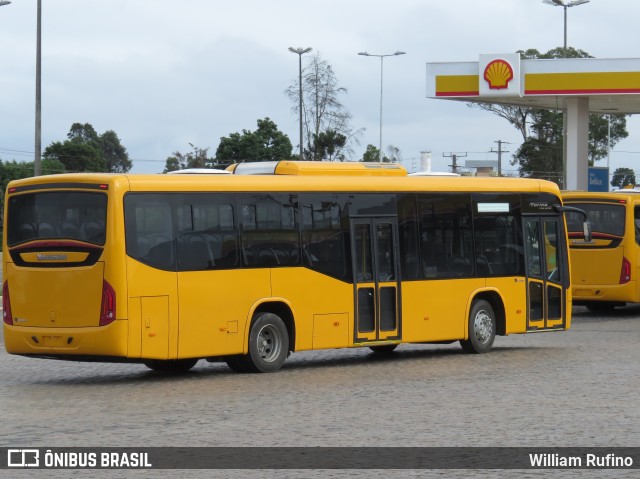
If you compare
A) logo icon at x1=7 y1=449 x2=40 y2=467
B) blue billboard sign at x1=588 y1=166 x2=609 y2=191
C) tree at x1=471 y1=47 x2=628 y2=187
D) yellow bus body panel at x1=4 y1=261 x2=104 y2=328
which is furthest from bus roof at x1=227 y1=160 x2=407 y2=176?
tree at x1=471 y1=47 x2=628 y2=187

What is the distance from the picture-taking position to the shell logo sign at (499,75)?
46.6 metres

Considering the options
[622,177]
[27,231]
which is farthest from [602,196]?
[622,177]

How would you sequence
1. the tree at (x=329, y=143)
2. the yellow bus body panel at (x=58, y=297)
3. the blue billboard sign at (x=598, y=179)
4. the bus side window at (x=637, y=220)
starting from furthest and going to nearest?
the tree at (x=329, y=143) < the blue billboard sign at (x=598, y=179) < the bus side window at (x=637, y=220) < the yellow bus body panel at (x=58, y=297)

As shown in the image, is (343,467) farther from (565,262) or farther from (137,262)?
(565,262)

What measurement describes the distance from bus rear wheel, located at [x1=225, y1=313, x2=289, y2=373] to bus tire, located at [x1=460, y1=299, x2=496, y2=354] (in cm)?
386

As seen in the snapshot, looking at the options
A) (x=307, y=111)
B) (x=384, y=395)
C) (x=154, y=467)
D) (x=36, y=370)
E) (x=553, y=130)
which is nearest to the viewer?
(x=154, y=467)

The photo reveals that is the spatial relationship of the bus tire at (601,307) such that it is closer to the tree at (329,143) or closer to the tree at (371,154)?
the tree at (329,143)

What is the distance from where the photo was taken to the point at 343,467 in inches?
397

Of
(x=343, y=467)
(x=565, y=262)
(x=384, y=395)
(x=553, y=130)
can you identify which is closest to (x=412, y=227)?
(x=565, y=262)

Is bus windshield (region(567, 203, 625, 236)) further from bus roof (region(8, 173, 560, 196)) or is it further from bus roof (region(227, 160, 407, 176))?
bus roof (region(227, 160, 407, 176))

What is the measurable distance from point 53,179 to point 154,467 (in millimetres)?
7421

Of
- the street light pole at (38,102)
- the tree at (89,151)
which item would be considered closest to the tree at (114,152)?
the tree at (89,151)

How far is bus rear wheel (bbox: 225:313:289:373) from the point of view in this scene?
696 inches

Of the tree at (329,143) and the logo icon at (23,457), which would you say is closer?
the logo icon at (23,457)
